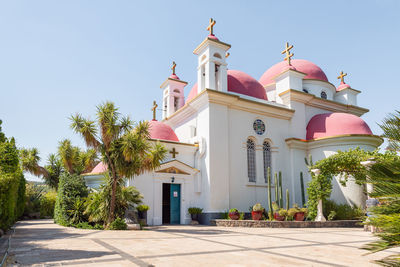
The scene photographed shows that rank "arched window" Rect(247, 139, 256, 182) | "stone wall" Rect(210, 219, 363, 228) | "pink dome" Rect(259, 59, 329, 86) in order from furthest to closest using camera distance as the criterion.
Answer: "pink dome" Rect(259, 59, 329, 86) < "arched window" Rect(247, 139, 256, 182) < "stone wall" Rect(210, 219, 363, 228)

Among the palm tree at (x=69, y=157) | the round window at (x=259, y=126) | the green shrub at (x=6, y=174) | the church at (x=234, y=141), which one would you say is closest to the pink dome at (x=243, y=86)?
the church at (x=234, y=141)

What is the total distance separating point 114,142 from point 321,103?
55.5ft

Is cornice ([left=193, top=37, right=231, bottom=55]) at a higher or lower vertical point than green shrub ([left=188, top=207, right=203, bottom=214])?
higher

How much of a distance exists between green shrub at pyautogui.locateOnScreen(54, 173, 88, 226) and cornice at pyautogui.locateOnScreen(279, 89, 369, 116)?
48.2 feet

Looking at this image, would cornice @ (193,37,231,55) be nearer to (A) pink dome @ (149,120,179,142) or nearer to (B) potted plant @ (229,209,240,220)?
(A) pink dome @ (149,120,179,142)

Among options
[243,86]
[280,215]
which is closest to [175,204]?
[280,215]

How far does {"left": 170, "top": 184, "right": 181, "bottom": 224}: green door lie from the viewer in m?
18.4

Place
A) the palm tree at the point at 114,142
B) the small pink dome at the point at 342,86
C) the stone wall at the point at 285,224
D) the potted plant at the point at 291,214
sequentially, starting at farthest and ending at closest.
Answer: the small pink dome at the point at 342,86 < the potted plant at the point at 291,214 < the stone wall at the point at 285,224 < the palm tree at the point at 114,142

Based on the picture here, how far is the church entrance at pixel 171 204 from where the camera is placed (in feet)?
60.3

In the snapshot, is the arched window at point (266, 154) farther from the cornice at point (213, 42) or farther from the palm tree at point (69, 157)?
the palm tree at point (69, 157)

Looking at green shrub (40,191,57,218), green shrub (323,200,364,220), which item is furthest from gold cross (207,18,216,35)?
green shrub (40,191,57,218)

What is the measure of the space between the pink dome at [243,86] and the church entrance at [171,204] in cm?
661

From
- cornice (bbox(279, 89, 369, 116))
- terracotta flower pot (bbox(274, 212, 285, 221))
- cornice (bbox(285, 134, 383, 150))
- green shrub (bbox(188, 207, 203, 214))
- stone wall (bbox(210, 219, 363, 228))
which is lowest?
stone wall (bbox(210, 219, 363, 228))

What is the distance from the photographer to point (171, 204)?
18391mm
